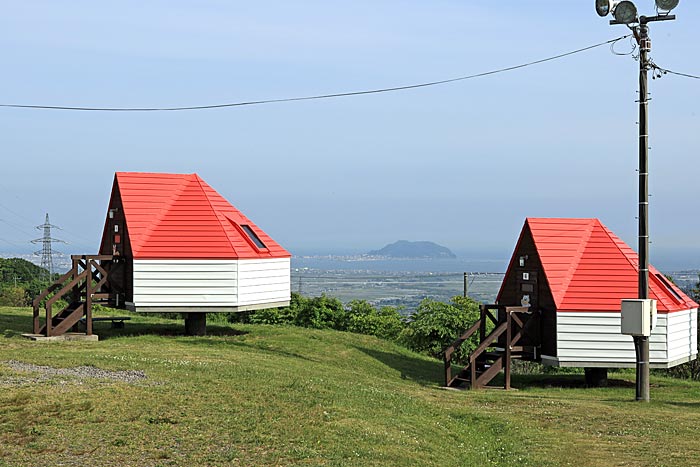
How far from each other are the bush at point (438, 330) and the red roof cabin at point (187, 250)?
7674mm

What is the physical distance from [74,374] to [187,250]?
12.0m

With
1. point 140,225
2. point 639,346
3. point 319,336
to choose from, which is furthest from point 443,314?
point 639,346

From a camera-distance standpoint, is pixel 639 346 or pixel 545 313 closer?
pixel 639 346

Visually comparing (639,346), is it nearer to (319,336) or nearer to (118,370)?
(118,370)

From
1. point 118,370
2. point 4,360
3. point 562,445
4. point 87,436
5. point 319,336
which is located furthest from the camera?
point 319,336

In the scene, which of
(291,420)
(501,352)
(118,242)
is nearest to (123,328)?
(118,242)

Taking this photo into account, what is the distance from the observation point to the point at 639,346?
20734mm

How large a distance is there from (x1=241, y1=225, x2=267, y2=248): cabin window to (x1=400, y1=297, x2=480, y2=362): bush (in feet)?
29.4

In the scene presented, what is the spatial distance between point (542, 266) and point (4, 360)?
15.7 m

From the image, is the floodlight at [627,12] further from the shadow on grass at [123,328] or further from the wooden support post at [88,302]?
the wooden support post at [88,302]

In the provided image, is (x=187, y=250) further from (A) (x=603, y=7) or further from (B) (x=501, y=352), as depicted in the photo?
(A) (x=603, y=7)

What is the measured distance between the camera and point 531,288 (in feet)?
91.7

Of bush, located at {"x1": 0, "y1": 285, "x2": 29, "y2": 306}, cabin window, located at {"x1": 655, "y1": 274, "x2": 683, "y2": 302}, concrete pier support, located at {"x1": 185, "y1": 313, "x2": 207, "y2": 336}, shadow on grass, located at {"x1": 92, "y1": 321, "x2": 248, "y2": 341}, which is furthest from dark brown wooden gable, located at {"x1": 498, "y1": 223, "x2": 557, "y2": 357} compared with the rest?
bush, located at {"x1": 0, "y1": 285, "x2": 29, "y2": 306}

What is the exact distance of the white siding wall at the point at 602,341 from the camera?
2606 cm
